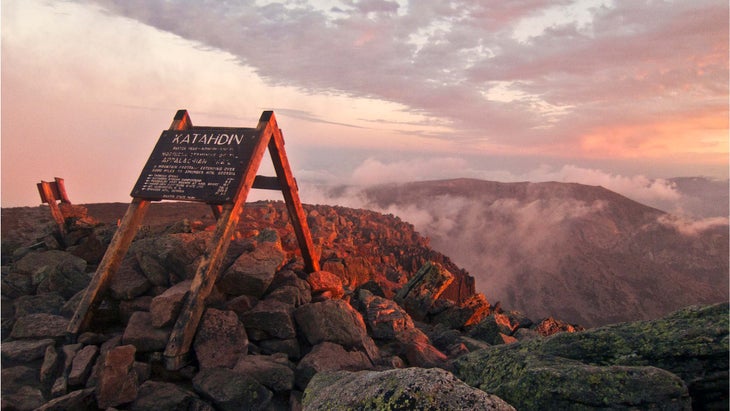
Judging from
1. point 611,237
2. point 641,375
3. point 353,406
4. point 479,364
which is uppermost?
point 353,406

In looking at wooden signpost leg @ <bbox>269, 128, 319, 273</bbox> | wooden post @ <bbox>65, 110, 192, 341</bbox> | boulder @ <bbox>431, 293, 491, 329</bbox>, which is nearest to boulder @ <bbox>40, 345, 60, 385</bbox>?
wooden post @ <bbox>65, 110, 192, 341</bbox>

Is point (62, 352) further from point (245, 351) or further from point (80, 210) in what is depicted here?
point (80, 210)

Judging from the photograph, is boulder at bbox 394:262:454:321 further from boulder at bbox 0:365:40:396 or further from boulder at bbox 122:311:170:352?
boulder at bbox 0:365:40:396

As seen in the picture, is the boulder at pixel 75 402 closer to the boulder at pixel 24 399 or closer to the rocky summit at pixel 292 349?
the rocky summit at pixel 292 349

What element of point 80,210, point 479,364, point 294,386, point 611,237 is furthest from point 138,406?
point 611,237

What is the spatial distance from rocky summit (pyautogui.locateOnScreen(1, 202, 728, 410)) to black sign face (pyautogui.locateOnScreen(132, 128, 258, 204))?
118 cm

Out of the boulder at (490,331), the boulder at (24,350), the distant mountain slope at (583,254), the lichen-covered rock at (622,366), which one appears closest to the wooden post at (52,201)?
the boulder at (24,350)

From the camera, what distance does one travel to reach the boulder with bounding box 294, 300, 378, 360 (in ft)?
23.5

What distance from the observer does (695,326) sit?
507 centimetres

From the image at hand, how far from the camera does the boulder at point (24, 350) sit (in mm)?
6781

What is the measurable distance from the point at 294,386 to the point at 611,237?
16959 cm

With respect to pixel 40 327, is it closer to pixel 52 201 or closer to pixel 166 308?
pixel 166 308

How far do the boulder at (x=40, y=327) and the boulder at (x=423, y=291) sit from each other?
7299mm

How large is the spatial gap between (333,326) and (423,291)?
16.2 ft
